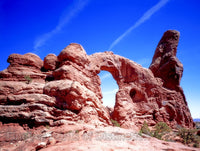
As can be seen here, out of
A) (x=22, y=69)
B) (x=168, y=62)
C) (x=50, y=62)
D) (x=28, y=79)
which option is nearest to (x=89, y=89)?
(x=50, y=62)

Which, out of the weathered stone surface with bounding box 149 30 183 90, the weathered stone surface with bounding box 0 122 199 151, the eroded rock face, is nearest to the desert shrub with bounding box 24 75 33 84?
the eroded rock face

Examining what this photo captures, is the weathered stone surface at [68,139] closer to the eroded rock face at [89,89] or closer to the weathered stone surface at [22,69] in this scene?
the eroded rock face at [89,89]

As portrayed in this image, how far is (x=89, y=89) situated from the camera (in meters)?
14.3

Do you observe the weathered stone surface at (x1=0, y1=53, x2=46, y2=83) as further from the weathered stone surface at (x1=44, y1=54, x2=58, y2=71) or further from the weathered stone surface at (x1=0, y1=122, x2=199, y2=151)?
the weathered stone surface at (x1=0, y1=122, x2=199, y2=151)

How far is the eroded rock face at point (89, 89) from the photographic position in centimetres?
942

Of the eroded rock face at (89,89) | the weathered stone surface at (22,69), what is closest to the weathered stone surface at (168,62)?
the eroded rock face at (89,89)

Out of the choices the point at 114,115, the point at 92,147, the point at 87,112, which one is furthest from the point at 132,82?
the point at 92,147

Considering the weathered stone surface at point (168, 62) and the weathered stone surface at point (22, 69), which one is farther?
the weathered stone surface at point (168, 62)

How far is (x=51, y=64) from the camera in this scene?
14859mm

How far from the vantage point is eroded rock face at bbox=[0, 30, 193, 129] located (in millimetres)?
9422

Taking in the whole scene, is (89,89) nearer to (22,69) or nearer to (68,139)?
(22,69)

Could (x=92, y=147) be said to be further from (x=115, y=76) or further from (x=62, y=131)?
(x=115, y=76)

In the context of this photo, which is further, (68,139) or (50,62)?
(50,62)

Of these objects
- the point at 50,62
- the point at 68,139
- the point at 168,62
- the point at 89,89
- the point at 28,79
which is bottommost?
the point at 68,139
